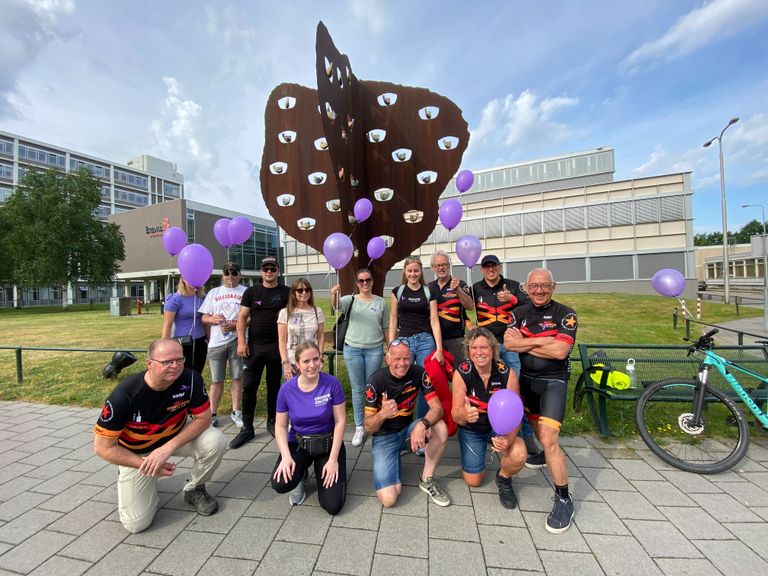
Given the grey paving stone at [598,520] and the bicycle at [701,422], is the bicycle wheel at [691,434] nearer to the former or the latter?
the bicycle at [701,422]

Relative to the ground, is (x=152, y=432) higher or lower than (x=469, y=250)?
lower

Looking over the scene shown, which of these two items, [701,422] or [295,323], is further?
[295,323]

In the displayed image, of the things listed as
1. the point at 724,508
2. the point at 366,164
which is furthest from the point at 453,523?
the point at 366,164

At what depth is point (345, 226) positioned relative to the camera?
5555mm

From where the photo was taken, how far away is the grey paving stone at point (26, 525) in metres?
2.25

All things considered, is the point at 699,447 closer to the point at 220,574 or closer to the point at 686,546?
the point at 686,546

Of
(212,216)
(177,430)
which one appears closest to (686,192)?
(177,430)

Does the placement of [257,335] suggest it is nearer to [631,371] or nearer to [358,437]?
[358,437]

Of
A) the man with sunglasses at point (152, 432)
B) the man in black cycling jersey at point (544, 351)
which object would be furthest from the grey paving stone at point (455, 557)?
the man with sunglasses at point (152, 432)

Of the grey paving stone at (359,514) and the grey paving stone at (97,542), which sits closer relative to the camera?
the grey paving stone at (97,542)

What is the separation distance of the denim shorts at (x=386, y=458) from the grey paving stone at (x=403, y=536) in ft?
0.76

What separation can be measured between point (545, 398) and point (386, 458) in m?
1.24

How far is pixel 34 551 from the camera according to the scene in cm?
212

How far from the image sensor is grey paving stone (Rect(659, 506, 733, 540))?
2143mm
